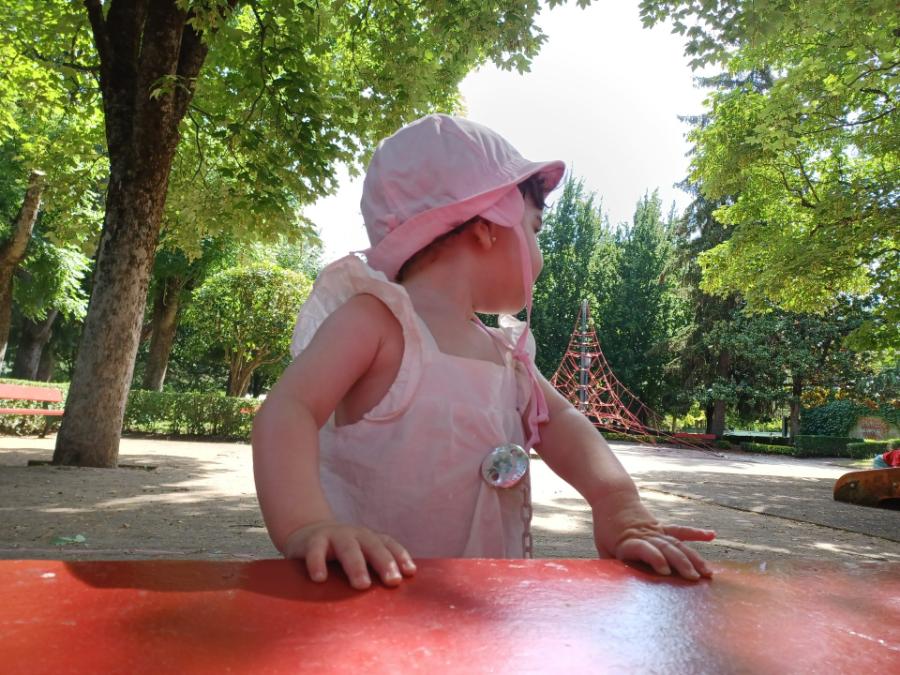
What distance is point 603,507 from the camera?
154 cm

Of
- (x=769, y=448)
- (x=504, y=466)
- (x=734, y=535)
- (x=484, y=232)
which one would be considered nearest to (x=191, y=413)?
(x=734, y=535)

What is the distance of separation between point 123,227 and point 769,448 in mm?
25441

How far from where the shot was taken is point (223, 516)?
4.91m

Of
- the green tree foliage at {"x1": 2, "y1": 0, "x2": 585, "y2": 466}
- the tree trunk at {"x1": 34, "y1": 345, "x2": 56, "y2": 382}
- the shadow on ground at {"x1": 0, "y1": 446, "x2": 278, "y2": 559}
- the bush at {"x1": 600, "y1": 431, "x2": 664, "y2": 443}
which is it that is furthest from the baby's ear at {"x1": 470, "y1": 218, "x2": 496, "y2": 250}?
the tree trunk at {"x1": 34, "y1": 345, "x2": 56, "y2": 382}

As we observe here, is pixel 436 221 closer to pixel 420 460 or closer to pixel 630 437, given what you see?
pixel 420 460

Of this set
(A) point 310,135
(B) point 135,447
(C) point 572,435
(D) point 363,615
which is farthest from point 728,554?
(B) point 135,447

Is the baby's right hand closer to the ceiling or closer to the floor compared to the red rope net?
closer to the floor

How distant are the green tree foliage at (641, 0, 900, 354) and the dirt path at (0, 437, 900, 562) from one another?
467 centimetres

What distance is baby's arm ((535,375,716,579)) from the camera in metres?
1.08

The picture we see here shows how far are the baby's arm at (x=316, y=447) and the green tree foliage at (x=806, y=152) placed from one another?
747 cm

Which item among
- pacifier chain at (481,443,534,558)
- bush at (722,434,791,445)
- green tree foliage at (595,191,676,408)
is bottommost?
pacifier chain at (481,443,534,558)

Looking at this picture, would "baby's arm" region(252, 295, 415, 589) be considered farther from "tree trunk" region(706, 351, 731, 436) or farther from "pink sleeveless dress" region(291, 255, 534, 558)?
"tree trunk" region(706, 351, 731, 436)

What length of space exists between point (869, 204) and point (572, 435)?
1219 centimetres

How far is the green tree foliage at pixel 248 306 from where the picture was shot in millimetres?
21156
